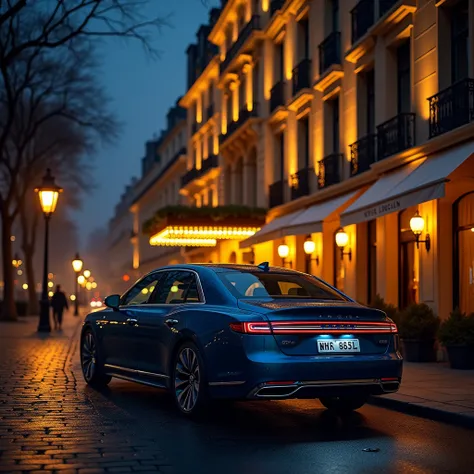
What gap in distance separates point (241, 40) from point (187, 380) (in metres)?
28.4

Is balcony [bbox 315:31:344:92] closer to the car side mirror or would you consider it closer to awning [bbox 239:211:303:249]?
awning [bbox 239:211:303:249]

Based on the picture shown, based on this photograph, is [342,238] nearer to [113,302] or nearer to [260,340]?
[113,302]

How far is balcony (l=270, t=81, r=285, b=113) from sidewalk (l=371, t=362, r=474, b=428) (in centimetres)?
1792

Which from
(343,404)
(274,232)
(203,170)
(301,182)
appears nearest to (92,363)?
(343,404)

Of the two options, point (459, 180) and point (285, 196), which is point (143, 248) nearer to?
point (285, 196)

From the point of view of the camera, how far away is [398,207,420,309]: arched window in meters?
19.5

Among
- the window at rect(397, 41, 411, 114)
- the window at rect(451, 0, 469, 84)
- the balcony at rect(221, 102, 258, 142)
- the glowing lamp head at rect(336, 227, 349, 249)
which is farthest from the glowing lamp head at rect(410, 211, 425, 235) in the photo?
the balcony at rect(221, 102, 258, 142)

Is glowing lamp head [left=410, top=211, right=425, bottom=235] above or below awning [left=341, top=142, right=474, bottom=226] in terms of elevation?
below

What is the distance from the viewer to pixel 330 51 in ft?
81.9

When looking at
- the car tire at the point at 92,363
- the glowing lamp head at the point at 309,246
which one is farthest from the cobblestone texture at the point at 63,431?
the glowing lamp head at the point at 309,246

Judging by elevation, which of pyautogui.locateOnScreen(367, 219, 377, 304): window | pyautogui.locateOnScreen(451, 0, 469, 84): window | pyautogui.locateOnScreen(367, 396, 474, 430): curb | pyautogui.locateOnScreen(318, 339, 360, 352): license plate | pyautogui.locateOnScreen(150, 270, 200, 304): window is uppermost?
pyautogui.locateOnScreen(451, 0, 469, 84): window

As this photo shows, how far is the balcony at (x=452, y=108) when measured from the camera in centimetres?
1617

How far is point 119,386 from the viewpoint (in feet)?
40.2

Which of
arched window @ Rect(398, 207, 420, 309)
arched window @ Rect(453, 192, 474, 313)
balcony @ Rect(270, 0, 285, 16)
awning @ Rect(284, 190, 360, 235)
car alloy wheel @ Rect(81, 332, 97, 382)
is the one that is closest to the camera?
car alloy wheel @ Rect(81, 332, 97, 382)
